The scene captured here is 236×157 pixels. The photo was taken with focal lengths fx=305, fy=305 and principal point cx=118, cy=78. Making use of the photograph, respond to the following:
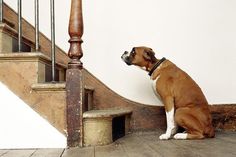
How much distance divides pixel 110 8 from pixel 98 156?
54.5 inches

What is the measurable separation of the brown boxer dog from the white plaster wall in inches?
26.8

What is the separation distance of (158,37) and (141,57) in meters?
0.35

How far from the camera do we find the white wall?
232cm

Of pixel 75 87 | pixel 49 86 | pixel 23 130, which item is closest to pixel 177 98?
pixel 75 87

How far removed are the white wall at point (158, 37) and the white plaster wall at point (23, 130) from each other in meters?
0.84

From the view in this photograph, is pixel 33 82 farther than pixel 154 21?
No

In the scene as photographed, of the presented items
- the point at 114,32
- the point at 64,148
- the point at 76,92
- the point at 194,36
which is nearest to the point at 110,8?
the point at 114,32

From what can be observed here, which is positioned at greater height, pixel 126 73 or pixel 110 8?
pixel 110 8

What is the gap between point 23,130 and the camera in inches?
60.4

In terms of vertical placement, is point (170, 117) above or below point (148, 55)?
below

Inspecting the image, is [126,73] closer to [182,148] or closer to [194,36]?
[194,36]

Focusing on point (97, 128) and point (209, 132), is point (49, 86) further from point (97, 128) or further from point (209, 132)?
point (209, 132)

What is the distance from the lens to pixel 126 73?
7.64ft

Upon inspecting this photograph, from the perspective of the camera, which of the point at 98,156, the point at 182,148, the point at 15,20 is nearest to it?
the point at 98,156
